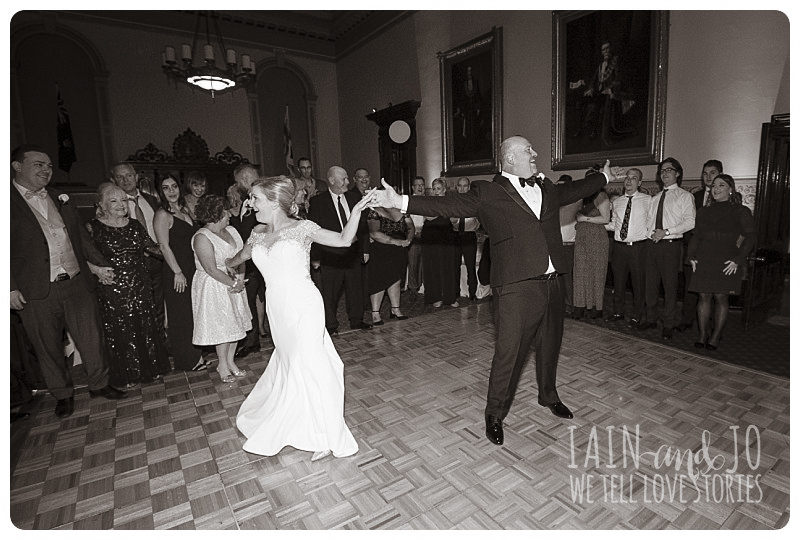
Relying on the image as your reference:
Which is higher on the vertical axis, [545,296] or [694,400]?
[545,296]

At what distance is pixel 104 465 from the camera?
2373 mm

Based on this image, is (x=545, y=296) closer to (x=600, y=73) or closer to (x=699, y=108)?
(x=699, y=108)

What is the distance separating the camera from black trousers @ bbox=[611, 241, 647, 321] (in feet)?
14.6

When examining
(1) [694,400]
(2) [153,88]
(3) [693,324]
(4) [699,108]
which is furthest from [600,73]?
(2) [153,88]

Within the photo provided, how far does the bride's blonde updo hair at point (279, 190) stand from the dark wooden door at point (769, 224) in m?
4.25

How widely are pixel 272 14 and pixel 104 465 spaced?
32.1 ft

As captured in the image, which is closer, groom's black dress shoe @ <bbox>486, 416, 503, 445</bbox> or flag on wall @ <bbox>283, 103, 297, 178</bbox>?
groom's black dress shoe @ <bbox>486, 416, 503, 445</bbox>

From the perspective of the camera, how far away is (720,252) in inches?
149

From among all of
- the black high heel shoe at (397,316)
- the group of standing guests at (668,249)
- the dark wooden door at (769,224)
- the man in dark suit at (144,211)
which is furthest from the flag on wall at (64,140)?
the dark wooden door at (769,224)

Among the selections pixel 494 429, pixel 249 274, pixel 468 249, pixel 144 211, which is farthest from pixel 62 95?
pixel 494 429

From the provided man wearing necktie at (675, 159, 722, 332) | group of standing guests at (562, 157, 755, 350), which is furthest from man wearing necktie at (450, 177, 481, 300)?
man wearing necktie at (675, 159, 722, 332)

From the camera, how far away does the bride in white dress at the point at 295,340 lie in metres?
2.36

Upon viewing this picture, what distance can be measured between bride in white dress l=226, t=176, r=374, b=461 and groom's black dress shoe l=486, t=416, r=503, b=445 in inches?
29.4

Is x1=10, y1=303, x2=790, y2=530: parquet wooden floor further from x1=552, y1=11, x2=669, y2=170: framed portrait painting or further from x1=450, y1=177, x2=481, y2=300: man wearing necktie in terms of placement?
x1=552, y1=11, x2=669, y2=170: framed portrait painting
